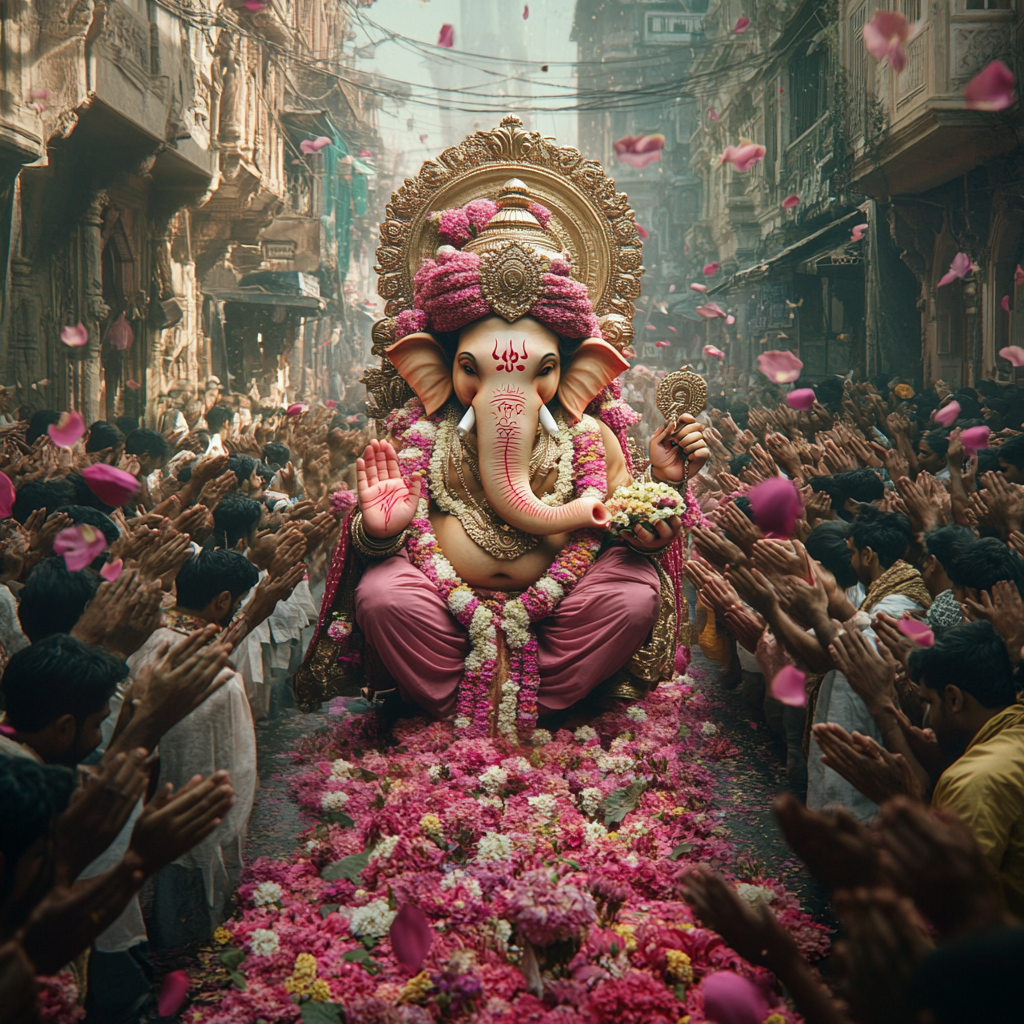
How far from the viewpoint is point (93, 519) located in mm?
4109

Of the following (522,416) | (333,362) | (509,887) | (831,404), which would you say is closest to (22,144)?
(522,416)

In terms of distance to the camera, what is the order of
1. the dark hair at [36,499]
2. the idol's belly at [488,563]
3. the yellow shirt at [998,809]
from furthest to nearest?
Result: the idol's belly at [488,563] < the dark hair at [36,499] < the yellow shirt at [998,809]

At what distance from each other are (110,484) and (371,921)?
7.94ft

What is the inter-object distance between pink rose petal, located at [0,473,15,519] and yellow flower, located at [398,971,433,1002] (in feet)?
9.03

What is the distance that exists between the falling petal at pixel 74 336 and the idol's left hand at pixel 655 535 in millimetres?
8685

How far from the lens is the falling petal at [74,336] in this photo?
38.0ft

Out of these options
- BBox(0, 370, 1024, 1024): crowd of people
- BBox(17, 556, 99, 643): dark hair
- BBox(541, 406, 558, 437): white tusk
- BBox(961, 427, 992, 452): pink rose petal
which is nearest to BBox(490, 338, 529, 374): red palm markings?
BBox(541, 406, 558, 437): white tusk

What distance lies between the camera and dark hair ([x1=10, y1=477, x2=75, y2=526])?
4621 millimetres

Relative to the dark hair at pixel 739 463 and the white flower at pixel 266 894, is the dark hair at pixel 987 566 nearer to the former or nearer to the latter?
the white flower at pixel 266 894

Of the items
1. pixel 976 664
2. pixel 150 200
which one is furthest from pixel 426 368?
pixel 150 200

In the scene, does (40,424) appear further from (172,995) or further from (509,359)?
(172,995)

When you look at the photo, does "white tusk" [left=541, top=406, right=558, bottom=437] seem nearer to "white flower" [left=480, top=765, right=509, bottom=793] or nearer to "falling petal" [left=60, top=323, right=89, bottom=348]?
"white flower" [left=480, top=765, right=509, bottom=793]

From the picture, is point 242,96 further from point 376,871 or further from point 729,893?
point 729,893

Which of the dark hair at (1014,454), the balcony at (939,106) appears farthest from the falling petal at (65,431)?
the balcony at (939,106)
